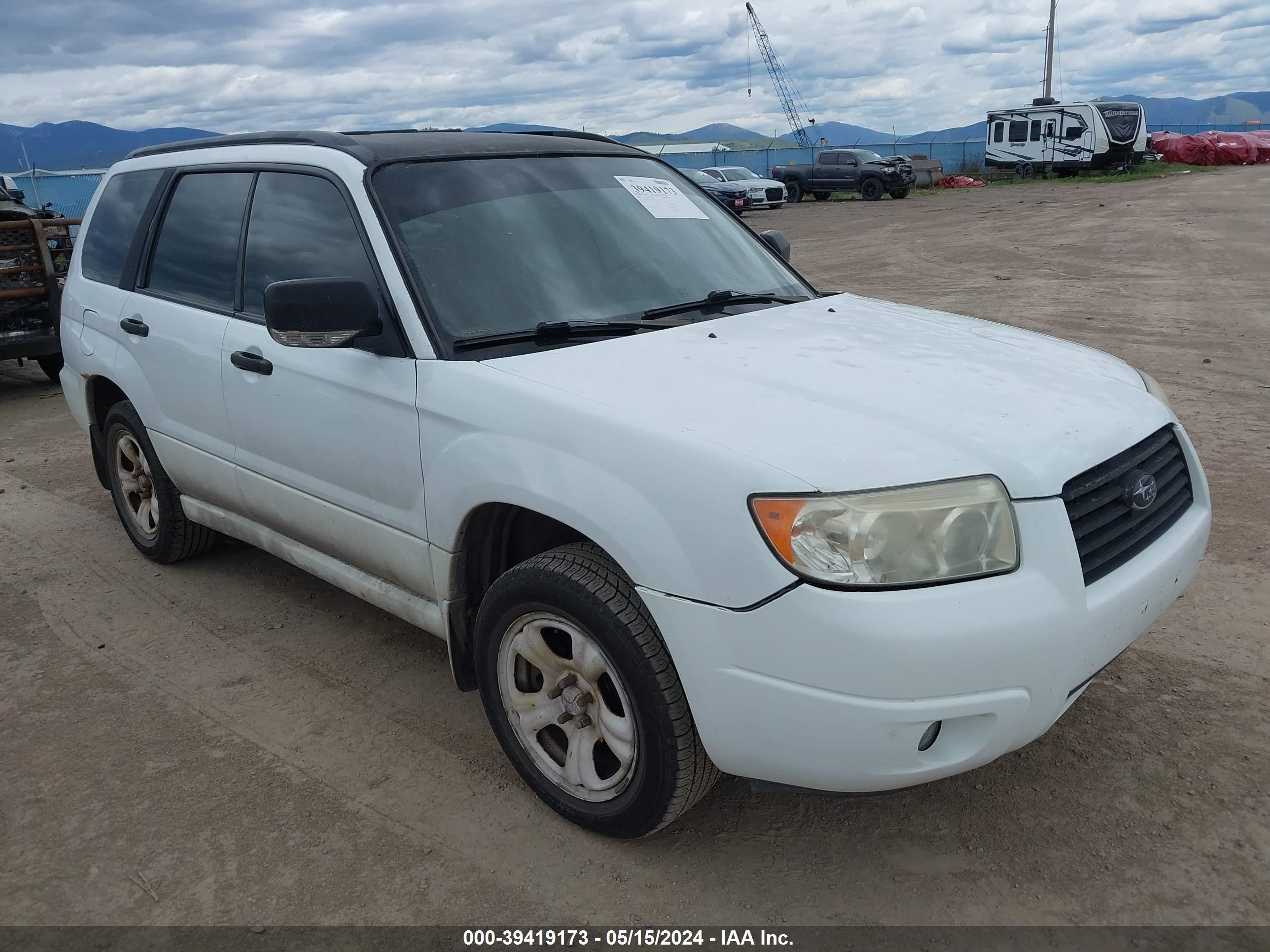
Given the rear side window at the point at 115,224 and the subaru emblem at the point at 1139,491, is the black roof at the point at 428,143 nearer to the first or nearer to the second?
the rear side window at the point at 115,224

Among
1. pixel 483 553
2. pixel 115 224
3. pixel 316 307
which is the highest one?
pixel 115 224

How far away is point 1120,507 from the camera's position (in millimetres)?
2477

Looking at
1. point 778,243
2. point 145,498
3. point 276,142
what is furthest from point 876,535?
point 145,498

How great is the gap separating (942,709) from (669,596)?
24.6 inches

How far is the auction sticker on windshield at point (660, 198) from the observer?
3.64m

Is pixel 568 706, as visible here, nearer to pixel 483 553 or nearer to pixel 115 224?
pixel 483 553

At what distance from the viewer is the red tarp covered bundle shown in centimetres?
4397

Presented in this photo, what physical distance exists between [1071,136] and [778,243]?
38.1 metres

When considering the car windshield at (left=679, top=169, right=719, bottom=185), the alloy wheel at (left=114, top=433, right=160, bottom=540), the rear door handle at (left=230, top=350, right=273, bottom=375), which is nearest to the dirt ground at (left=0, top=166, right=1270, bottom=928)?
the alloy wheel at (left=114, top=433, right=160, bottom=540)

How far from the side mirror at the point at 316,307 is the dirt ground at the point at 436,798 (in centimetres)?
134

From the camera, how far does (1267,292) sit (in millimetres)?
10641

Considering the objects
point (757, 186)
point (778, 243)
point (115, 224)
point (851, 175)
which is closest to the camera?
point (778, 243)

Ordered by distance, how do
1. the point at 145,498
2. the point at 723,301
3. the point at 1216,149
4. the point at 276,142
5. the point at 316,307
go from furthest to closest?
1. the point at 1216,149
2. the point at 145,498
3. the point at 276,142
4. the point at 723,301
5. the point at 316,307

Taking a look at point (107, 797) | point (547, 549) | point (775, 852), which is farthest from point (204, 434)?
point (775, 852)
